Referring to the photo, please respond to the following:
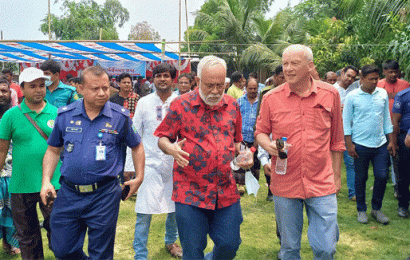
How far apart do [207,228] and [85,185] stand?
102cm

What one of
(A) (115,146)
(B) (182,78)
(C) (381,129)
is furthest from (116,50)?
(A) (115,146)

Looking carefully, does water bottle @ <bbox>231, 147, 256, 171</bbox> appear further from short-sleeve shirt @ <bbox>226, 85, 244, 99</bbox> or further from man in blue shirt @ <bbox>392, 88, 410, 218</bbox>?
short-sleeve shirt @ <bbox>226, 85, 244, 99</bbox>

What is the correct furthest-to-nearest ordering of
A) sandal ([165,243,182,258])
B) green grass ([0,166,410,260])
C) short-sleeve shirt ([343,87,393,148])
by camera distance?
short-sleeve shirt ([343,87,393,148]), green grass ([0,166,410,260]), sandal ([165,243,182,258])

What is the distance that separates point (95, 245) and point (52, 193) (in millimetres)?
553

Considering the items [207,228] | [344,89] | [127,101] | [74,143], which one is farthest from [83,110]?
[344,89]

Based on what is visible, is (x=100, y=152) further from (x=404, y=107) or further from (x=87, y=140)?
(x=404, y=107)

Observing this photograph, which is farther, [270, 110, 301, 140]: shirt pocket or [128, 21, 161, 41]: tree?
[128, 21, 161, 41]: tree

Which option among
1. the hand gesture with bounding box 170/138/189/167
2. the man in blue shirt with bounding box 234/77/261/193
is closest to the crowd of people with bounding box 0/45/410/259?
the hand gesture with bounding box 170/138/189/167

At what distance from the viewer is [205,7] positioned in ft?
147

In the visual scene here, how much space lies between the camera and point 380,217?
5.86 meters

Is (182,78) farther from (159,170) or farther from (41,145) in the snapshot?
(41,145)

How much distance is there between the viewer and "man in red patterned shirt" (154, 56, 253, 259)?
3113 mm

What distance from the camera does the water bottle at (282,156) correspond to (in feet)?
10.2

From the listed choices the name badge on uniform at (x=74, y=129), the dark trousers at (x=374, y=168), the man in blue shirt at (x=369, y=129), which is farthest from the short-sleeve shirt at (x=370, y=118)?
the name badge on uniform at (x=74, y=129)
